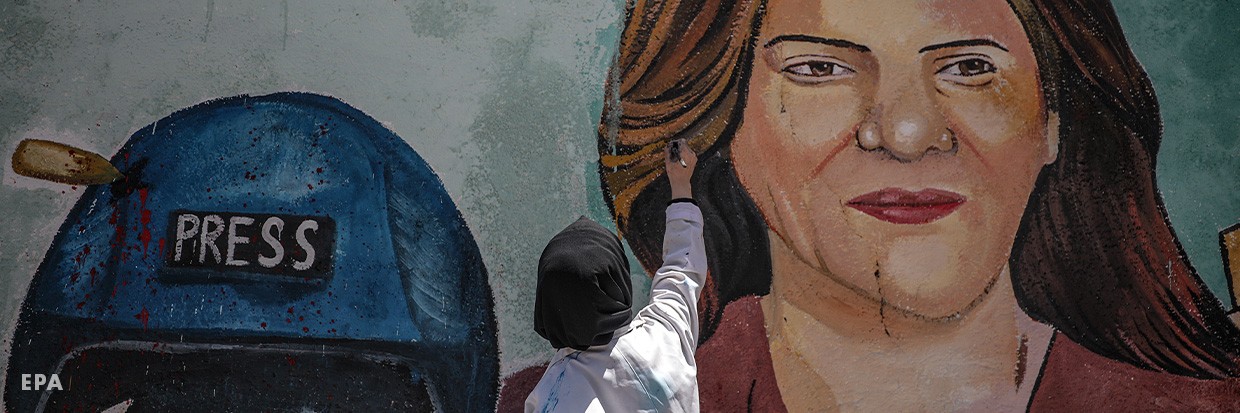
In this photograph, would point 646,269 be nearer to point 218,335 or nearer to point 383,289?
point 383,289

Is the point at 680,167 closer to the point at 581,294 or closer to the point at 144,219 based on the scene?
the point at 581,294

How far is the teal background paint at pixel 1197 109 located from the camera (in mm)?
2842

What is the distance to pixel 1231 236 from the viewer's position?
112 inches

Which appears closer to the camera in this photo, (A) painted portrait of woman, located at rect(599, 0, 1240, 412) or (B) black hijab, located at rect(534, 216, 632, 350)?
(B) black hijab, located at rect(534, 216, 632, 350)

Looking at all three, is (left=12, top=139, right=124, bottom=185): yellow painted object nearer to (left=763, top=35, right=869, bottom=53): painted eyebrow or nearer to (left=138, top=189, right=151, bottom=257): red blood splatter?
(left=138, top=189, right=151, bottom=257): red blood splatter

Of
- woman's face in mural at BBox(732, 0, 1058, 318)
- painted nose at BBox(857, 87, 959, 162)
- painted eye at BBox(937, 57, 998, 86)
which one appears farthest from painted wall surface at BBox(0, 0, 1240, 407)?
painted nose at BBox(857, 87, 959, 162)

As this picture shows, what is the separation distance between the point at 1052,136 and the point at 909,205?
1.50ft

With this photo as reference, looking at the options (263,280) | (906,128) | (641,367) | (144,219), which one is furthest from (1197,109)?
(144,219)

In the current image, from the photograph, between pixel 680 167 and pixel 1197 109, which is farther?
pixel 1197 109

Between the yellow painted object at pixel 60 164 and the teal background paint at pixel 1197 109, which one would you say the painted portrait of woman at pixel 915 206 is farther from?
the yellow painted object at pixel 60 164

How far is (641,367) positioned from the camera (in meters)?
2.05

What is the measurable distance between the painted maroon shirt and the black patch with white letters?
1.09 metres

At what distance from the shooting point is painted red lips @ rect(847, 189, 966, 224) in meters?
2.82

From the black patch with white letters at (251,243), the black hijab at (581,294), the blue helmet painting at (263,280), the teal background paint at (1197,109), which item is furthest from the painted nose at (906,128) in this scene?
the black patch with white letters at (251,243)
